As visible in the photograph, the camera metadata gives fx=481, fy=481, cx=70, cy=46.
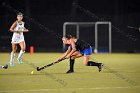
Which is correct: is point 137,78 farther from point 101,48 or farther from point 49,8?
point 49,8

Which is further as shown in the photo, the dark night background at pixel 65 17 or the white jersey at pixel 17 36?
the dark night background at pixel 65 17

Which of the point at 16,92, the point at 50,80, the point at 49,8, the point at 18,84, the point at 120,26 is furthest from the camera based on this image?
the point at 49,8

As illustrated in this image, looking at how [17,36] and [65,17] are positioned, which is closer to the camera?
[17,36]

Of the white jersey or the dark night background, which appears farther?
the dark night background

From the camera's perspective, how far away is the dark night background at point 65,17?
30.0m

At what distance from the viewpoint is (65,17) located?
3078 cm

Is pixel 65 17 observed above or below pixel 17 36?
above

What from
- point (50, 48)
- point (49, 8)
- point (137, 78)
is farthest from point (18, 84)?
point (49, 8)

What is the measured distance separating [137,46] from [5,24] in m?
8.47

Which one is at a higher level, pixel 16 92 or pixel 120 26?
pixel 120 26

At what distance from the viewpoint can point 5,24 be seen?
3066 centimetres

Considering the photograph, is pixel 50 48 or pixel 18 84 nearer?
pixel 18 84

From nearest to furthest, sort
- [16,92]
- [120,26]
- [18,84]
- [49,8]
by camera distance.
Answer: [16,92] → [18,84] → [120,26] → [49,8]

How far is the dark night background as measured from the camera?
30.0 m
